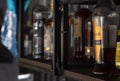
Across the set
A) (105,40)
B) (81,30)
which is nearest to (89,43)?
(81,30)

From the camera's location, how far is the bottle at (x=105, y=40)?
0.82 metres

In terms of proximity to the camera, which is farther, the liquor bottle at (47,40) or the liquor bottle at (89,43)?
the liquor bottle at (47,40)

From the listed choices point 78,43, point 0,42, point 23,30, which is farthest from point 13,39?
point 78,43

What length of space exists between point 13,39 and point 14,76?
0.27 metres

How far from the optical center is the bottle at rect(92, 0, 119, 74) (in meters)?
0.82

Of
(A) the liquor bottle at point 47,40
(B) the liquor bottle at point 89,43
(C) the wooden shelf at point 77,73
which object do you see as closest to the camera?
(C) the wooden shelf at point 77,73

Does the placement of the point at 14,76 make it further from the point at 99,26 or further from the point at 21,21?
the point at 99,26

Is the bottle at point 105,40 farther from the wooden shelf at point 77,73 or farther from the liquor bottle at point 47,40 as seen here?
the liquor bottle at point 47,40

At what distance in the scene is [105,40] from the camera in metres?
0.83

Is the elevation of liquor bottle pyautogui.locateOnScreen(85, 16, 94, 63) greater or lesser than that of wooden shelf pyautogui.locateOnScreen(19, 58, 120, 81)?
greater

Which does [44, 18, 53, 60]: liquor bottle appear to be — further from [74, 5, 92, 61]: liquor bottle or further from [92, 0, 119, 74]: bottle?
[92, 0, 119, 74]: bottle

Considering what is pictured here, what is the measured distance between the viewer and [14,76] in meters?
1.97

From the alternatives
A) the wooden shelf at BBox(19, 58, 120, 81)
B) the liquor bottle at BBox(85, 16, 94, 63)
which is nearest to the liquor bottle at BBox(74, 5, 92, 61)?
the liquor bottle at BBox(85, 16, 94, 63)

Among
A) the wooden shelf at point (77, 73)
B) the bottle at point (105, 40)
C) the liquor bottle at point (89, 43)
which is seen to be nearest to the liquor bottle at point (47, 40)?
the wooden shelf at point (77, 73)
